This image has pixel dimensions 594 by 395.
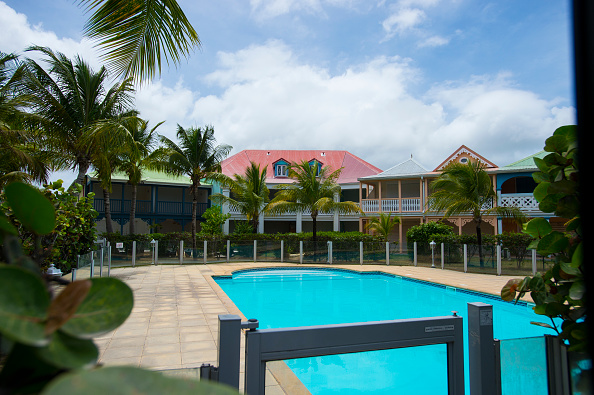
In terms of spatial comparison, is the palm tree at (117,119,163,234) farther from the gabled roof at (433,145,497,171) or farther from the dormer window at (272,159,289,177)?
the gabled roof at (433,145,497,171)

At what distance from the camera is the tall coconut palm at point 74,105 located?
12.4 meters

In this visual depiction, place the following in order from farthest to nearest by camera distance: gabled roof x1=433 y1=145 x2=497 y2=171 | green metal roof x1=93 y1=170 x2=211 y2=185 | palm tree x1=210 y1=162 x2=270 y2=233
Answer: green metal roof x1=93 y1=170 x2=211 y2=185
gabled roof x1=433 y1=145 x2=497 y2=171
palm tree x1=210 y1=162 x2=270 y2=233

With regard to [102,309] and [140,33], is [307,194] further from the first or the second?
[102,309]

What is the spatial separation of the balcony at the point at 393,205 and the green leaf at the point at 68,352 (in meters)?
25.9

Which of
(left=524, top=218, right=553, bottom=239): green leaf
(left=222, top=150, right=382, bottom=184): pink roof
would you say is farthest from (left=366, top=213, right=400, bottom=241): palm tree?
(left=524, top=218, right=553, bottom=239): green leaf

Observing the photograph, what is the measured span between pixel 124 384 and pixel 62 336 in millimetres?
142

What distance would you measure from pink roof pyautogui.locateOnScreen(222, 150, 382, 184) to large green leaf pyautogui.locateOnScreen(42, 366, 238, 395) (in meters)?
29.6

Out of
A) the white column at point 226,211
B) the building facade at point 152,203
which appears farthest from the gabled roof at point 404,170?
the building facade at point 152,203

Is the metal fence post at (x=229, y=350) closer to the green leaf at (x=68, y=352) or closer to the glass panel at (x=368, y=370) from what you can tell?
the glass panel at (x=368, y=370)

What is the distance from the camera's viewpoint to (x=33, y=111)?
12633mm

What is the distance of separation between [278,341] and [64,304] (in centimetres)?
196

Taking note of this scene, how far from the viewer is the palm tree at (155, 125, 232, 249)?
2000 centimetres

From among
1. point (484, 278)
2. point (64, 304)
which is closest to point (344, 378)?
point (64, 304)

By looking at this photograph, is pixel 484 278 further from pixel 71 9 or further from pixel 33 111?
pixel 33 111
